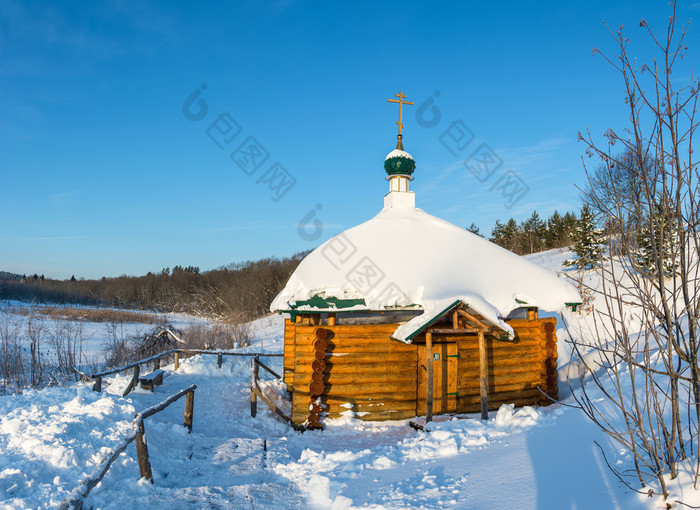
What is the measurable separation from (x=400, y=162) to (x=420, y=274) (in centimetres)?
557

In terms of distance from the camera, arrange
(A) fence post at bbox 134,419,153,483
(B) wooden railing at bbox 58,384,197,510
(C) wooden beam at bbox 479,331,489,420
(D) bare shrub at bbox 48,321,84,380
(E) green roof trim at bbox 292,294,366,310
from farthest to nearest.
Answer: (D) bare shrub at bbox 48,321,84,380 → (E) green roof trim at bbox 292,294,366,310 → (C) wooden beam at bbox 479,331,489,420 → (A) fence post at bbox 134,419,153,483 → (B) wooden railing at bbox 58,384,197,510

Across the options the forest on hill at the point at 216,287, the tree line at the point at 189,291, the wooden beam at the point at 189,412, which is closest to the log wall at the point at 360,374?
the wooden beam at the point at 189,412

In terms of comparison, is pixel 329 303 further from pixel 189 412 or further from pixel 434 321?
pixel 189 412

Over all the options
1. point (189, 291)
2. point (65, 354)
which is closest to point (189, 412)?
point (65, 354)

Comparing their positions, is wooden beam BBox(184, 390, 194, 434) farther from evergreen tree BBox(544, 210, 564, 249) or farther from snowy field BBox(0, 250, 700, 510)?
evergreen tree BBox(544, 210, 564, 249)

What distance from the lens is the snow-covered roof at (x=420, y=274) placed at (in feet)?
34.7

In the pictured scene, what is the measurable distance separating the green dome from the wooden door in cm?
682

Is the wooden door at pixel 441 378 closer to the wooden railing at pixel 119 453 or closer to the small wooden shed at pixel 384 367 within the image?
the small wooden shed at pixel 384 367

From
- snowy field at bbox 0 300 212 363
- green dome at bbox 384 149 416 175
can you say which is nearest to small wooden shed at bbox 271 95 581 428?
green dome at bbox 384 149 416 175

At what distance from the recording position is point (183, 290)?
277 ft

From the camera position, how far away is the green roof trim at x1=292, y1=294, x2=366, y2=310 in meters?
10.5

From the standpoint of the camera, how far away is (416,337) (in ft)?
34.9

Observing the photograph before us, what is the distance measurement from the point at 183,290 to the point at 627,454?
86108mm

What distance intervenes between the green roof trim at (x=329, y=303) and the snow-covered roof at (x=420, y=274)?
0.39ft
